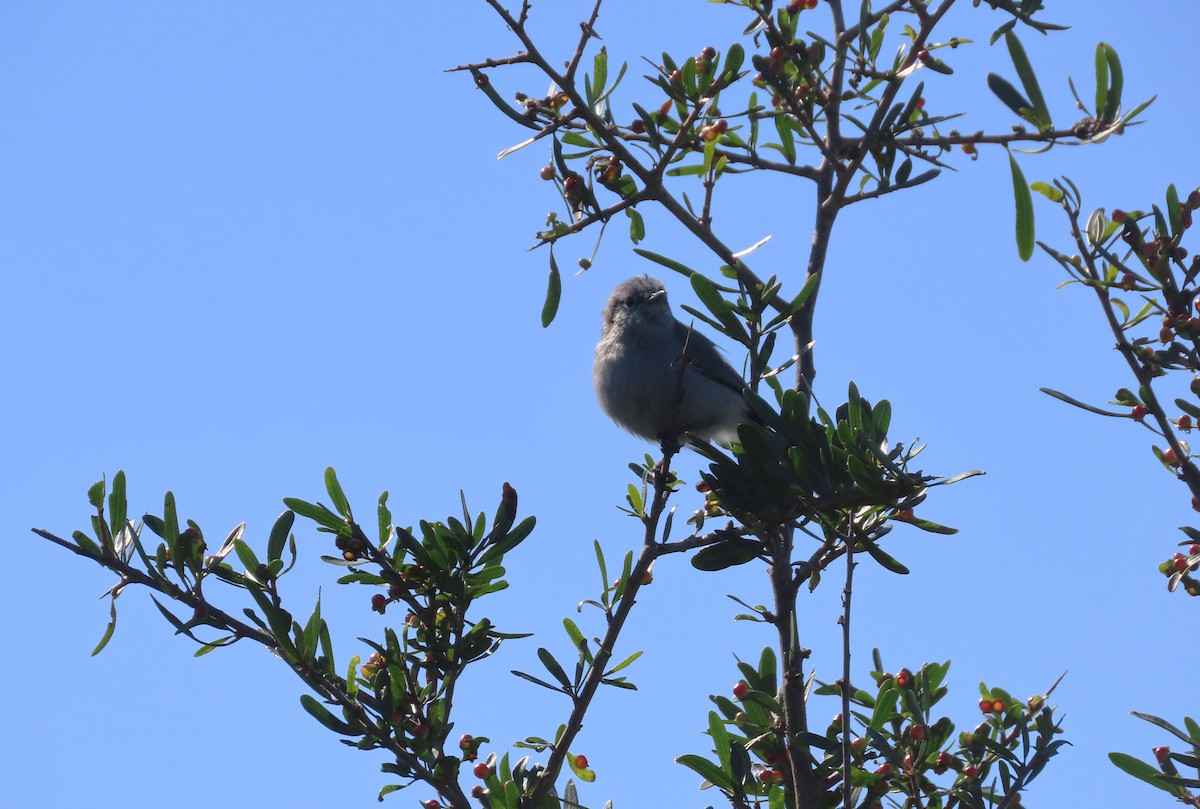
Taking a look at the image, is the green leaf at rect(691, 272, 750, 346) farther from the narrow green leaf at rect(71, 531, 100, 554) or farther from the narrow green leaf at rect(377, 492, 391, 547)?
the narrow green leaf at rect(71, 531, 100, 554)

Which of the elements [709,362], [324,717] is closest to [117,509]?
[324,717]

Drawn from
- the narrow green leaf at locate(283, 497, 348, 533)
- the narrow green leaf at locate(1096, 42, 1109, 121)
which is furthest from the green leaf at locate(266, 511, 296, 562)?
the narrow green leaf at locate(1096, 42, 1109, 121)

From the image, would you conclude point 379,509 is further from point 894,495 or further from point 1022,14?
point 1022,14

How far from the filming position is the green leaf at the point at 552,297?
3.93 meters

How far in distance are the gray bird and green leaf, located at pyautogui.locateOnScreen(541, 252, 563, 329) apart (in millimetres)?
1355

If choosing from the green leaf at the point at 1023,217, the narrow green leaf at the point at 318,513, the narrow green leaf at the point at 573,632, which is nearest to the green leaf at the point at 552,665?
the narrow green leaf at the point at 573,632

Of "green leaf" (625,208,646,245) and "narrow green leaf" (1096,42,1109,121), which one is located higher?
"green leaf" (625,208,646,245)

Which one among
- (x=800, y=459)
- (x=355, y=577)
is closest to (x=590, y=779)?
(x=355, y=577)

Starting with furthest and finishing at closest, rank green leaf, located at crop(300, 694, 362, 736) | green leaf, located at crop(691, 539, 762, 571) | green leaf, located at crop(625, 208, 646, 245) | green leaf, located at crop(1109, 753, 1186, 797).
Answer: green leaf, located at crop(625, 208, 646, 245) → green leaf, located at crop(691, 539, 762, 571) → green leaf, located at crop(300, 694, 362, 736) → green leaf, located at crop(1109, 753, 1186, 797)

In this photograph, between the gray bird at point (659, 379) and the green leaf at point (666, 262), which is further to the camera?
the gray bird at point (659, 379)

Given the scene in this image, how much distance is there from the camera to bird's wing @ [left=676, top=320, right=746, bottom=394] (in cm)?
565

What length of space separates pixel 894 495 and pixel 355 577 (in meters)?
1.63

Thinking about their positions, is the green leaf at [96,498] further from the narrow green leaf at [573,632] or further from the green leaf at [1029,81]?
the green leaf at [1029,81]

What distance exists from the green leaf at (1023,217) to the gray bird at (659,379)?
92.5 inches
